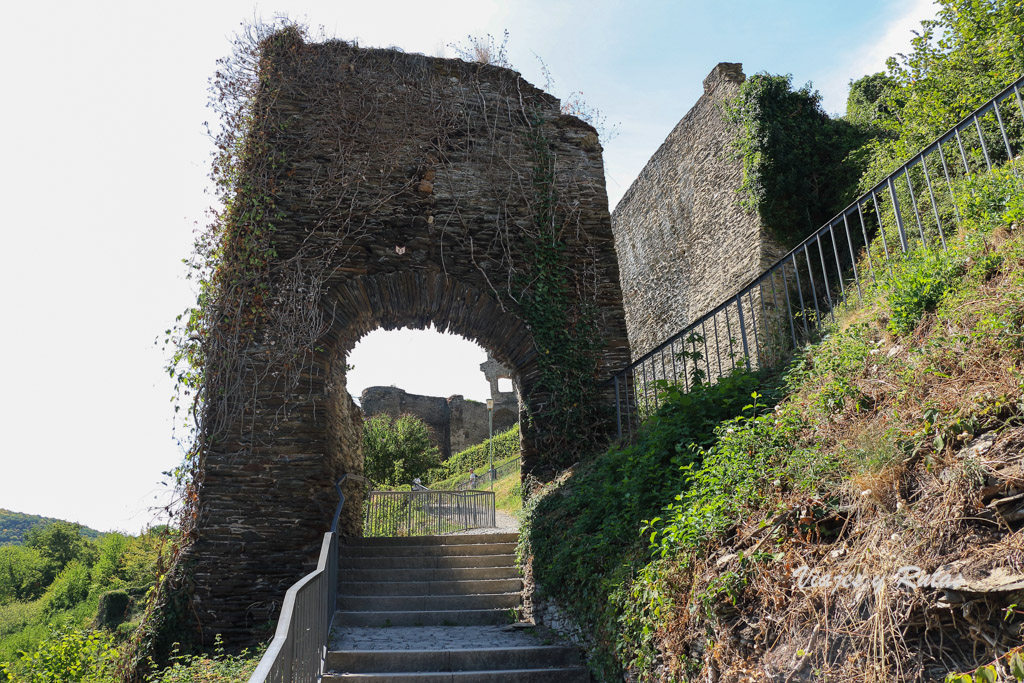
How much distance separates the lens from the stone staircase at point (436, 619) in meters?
4.86

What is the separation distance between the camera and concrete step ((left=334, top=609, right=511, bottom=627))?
6.13 meters

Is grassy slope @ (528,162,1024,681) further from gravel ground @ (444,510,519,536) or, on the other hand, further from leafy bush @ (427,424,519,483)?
leafy bush @ (427,424,519,483)

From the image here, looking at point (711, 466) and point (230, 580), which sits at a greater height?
point (711, 466)

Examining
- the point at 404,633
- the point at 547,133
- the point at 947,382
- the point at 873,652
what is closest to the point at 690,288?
the point at 547,133

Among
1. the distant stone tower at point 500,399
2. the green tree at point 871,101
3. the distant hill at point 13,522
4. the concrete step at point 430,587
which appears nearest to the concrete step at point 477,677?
the concrete step at point 430,587

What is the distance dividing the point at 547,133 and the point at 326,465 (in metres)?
5.35

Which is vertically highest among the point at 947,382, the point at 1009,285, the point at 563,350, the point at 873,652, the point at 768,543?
the point at 563,350

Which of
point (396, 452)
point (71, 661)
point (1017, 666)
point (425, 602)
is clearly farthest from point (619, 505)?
point (396, 452)

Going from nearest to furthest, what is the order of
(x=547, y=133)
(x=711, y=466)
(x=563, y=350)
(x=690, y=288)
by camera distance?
(x=711, y=466), (x=563, y=350), (x=547, y=133), (x=690, y=288)

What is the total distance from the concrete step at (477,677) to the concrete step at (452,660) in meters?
0.25

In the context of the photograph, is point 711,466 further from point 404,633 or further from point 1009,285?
point 404,633

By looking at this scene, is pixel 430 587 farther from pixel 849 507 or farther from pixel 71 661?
pixel 849 507

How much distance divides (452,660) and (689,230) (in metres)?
12.3

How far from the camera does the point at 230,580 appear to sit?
263 inches
